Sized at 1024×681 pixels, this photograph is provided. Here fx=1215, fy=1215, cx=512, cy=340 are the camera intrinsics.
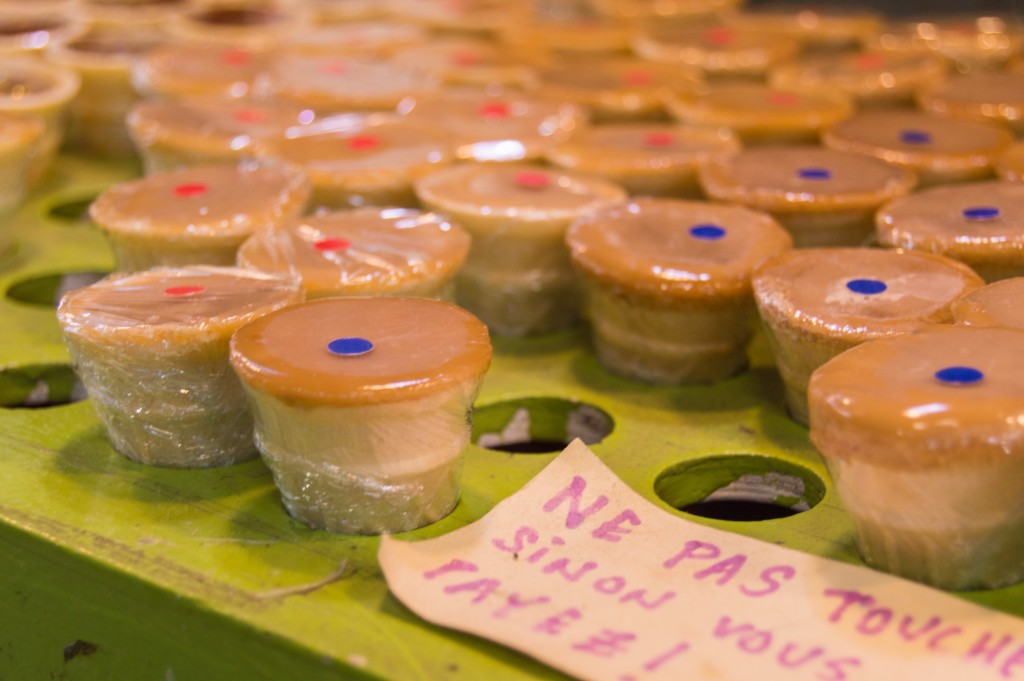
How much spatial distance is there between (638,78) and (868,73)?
485mm

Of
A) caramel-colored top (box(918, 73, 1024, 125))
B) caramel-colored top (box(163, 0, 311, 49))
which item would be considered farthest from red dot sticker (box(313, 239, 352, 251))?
caramel-colored top (box(163, 0, 311, 49))

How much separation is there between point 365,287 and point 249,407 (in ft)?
0.75

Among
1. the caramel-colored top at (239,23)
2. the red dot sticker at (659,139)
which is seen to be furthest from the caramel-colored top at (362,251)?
the caramel-colored top at (239,23)

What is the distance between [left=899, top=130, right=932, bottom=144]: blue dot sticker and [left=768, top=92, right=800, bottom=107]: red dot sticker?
0.27 metres

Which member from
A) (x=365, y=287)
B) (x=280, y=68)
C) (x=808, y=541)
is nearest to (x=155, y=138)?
(x=280, y=68)

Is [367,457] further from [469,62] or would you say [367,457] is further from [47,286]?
[469,62]

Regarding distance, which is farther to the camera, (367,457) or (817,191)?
(817,191)

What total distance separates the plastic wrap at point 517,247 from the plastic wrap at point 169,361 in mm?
380

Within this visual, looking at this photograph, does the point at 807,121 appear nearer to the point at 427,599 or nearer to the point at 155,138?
the point at 155,138

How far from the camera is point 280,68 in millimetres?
2605

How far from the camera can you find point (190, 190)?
1866mm

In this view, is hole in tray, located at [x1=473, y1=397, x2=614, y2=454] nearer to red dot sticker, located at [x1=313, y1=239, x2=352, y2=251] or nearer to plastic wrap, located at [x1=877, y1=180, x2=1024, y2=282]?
red dot sticker, located at [x1=313, y1=239, x2=352, y2=251]

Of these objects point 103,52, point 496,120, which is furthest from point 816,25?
point 103,52

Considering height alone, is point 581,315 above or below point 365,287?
below
